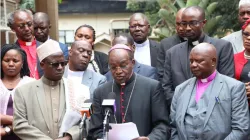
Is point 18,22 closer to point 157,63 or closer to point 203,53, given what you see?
point 157,63

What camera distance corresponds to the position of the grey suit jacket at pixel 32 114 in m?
6.24

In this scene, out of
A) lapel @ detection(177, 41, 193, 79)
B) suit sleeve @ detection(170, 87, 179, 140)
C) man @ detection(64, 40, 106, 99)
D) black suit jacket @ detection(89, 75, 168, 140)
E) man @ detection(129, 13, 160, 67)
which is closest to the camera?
black suit jacket @ detection(89, 75, 168, 140)

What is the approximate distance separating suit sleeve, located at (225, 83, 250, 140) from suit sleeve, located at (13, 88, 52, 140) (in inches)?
85.2

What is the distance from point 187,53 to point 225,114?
147 centimetres

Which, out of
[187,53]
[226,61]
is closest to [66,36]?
[187,53]

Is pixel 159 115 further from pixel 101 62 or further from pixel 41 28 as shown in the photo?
pixel 41 28

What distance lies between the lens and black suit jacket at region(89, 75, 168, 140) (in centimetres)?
638

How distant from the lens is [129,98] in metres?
6.48

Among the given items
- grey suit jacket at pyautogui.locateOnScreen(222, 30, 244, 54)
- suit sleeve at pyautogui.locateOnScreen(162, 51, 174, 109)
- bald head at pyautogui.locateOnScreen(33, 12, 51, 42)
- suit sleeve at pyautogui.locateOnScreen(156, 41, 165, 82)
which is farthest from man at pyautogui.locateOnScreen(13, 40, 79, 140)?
grey suit jacket at pyautogui.locateOnScreen(222, 30, 244, 54)

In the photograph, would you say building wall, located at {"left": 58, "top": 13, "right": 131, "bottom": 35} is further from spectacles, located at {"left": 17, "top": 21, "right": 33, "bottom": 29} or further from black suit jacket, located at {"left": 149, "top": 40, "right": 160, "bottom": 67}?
spectacles, located at {"left": 17, "top": 21, "right": 33, "bottom": 29}

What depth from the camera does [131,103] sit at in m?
6.45

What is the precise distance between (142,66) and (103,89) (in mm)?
1341

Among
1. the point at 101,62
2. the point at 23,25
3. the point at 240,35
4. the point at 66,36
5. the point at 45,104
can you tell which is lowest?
the point at 66,36

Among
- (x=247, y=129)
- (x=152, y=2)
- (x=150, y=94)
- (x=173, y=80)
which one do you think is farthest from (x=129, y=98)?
(x=152, y=2)
